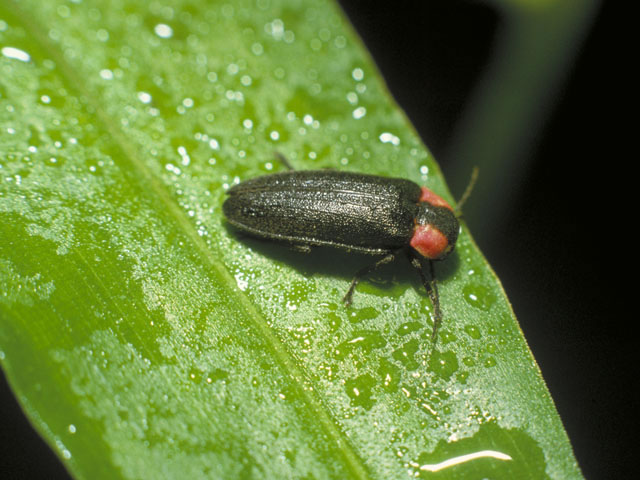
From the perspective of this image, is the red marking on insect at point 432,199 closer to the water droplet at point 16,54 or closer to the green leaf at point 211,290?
the green leaf at point 211,290

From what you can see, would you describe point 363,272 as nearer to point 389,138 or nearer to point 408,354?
point 408,354

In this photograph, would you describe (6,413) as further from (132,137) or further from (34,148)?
(132,137)

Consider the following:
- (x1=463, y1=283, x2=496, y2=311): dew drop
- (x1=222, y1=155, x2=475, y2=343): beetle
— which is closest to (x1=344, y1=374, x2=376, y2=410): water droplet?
(x1=222, y1=155, x2=475, y2=343): beetle

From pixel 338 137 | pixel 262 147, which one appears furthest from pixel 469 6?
pixel 262 147

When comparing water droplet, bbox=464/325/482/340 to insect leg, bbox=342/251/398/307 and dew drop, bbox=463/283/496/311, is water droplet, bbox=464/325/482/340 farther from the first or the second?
insect leg, bbox=342/251/398/307

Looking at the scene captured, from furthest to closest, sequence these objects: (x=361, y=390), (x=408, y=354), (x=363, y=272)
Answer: (x=363, y=272) < (x=408, y=354) < (x=361, y=390)

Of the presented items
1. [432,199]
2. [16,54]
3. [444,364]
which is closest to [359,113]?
[432,199]
